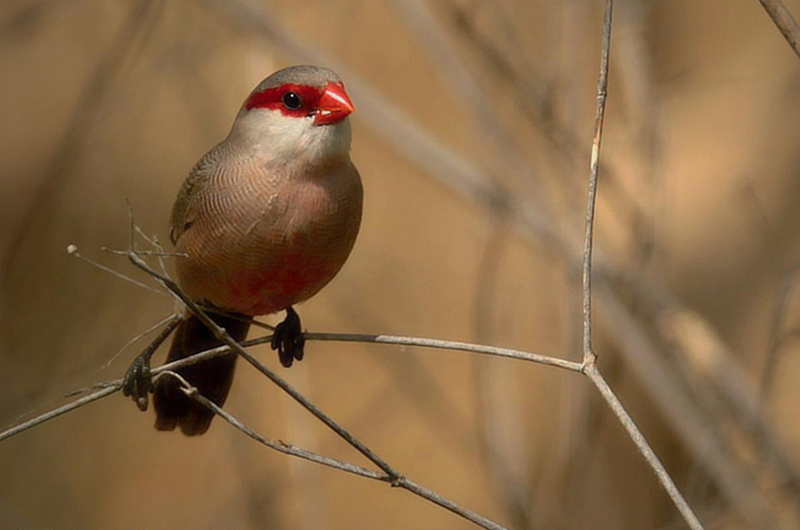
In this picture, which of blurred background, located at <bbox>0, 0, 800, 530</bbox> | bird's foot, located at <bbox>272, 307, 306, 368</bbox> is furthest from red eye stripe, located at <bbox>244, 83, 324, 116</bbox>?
blurred background, located at <bbox>0, 0, 800, 530</bbox>

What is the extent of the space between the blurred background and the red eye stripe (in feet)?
3.58

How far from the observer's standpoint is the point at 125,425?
6945 mm

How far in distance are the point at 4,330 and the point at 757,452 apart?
14.6 ft

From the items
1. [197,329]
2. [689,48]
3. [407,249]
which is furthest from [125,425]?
[689,48]

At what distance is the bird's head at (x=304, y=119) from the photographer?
283 cm

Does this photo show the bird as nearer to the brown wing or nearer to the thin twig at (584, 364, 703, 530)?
the brown wing

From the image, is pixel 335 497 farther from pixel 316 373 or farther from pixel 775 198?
pixel 775 198

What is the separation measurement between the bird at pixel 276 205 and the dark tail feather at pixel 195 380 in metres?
0.34

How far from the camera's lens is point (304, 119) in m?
2.88

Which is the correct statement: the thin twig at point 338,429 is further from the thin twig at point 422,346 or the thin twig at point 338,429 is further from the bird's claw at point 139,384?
the bird's claw at point 139,384

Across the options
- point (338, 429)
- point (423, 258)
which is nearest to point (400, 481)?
point (338, 429)

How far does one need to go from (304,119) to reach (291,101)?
75mm

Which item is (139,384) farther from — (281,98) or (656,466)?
(656,466)

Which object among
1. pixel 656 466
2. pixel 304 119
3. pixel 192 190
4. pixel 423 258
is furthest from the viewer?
pixel 423 258
